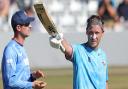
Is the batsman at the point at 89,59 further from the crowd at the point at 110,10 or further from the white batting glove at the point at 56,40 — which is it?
the crowd at the point at 110,10

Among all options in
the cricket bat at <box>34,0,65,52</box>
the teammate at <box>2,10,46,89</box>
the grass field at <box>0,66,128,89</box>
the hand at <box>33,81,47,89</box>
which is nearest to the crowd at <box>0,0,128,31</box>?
the grass field at <box>0,66,128,89</box>

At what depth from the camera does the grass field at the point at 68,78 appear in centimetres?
2017

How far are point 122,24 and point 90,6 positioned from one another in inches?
63.1

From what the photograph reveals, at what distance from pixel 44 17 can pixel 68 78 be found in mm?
15449

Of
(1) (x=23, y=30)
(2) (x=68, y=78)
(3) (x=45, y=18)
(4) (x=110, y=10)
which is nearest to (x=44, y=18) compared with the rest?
(3) (x=45, y=18)

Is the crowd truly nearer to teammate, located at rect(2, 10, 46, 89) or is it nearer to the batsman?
teammate, located at rect(2, 10, 46, 89)

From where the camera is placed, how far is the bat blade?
755 centimetres

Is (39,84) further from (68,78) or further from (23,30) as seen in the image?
(68,78)

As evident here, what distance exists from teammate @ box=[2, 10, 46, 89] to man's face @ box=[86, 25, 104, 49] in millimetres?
766

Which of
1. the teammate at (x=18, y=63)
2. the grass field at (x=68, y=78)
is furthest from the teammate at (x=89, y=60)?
the grass field at (x=68, y=78)

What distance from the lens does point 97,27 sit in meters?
8.44

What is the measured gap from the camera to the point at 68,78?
23.1m

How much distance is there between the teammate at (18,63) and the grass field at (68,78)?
1092 centimetres

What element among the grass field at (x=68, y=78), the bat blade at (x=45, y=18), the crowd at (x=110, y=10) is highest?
the bat blade at (x=45, y=18)
